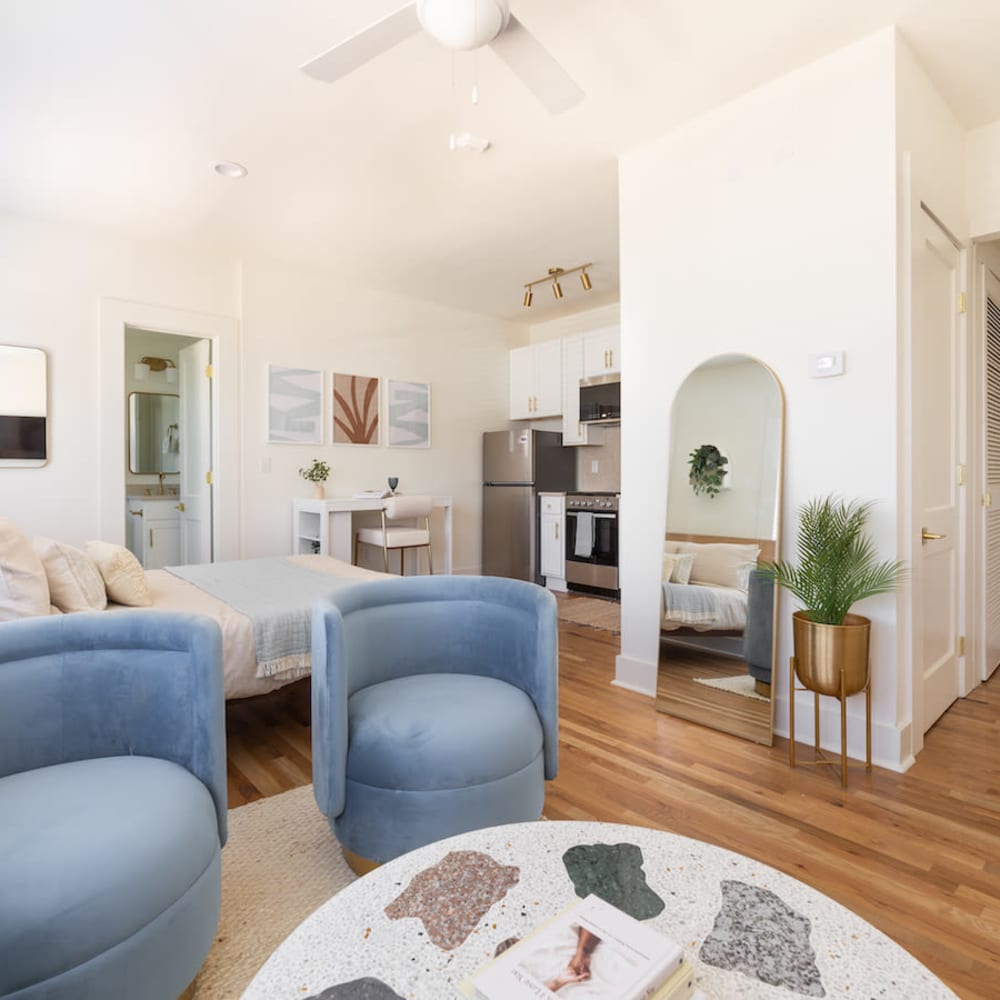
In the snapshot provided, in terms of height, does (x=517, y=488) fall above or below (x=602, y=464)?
below

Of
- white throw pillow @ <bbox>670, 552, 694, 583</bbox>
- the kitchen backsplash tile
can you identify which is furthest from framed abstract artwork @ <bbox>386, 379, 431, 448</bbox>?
white throw pillow @ <bbox>670, 552, 694, 583</bbox>

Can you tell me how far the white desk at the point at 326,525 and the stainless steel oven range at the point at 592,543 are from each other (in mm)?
1218

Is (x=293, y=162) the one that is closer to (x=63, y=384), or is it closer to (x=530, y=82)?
(x=530, y=82)

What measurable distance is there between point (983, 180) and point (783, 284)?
49.6 inches

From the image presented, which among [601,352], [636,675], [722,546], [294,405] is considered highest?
[601,352]

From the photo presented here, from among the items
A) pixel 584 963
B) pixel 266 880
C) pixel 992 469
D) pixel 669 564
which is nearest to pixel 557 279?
pixel 669 564

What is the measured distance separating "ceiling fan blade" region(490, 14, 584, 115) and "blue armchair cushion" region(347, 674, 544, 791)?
1.93 m

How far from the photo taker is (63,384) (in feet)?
12.8

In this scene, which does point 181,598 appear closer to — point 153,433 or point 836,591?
point 836,591

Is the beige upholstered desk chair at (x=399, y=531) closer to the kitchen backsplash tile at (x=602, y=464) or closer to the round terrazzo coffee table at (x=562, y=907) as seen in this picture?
the kitchen backsplash tile at (x=602, y=464)

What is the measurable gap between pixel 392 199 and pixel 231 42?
4.52ft

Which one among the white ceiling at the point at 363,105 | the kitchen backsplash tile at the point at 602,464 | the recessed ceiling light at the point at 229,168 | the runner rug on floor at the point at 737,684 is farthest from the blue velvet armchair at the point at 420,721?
the kitchen backsplash tile at the point at 602,464

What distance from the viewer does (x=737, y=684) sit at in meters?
2.68

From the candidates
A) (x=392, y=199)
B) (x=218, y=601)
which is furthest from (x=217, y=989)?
(x=392, y=199)
